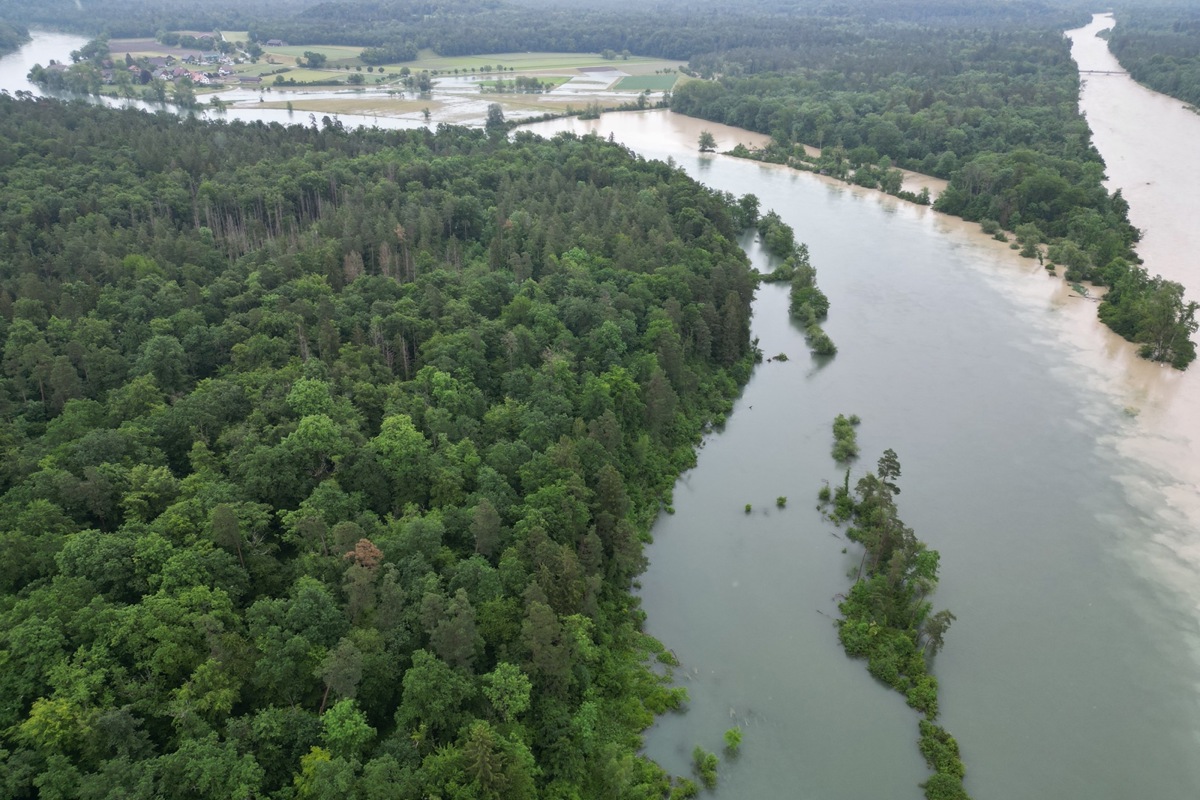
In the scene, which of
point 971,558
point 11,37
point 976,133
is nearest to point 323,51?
point 11,37

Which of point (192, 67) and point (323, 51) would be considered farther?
point (323, 51)

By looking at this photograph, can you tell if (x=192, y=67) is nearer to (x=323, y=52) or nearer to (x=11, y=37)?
(x=323, y=52)

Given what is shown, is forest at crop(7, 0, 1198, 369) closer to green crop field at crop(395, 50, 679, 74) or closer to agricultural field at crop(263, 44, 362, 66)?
green crop field at crop(395, 50, 679, 74)

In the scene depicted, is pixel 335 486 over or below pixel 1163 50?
below

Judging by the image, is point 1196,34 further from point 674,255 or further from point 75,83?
point 75,83

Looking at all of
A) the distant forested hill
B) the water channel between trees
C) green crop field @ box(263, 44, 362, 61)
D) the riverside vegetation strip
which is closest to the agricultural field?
green crop field @ box(263, 44, 362, 61)

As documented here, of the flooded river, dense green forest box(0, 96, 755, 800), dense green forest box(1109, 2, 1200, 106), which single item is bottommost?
the flooded river
